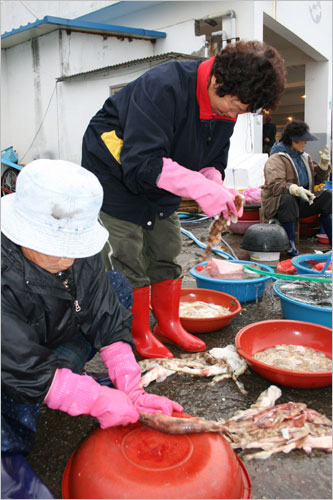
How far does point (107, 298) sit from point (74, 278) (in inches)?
7.5

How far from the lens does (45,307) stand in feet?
5.11

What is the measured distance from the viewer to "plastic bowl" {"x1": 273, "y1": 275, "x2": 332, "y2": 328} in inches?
104

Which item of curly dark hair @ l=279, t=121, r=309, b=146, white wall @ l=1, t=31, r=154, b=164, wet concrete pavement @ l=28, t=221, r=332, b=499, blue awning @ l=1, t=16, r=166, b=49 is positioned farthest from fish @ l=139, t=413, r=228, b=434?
blue awning @ l=1, t=16, r=166, b=49

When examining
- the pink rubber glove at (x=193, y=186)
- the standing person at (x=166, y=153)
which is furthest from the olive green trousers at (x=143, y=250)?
the pink rubber glove at (x=193, y=186)

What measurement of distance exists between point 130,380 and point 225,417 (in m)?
0.55

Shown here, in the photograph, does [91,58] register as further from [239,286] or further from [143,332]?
[143,332]

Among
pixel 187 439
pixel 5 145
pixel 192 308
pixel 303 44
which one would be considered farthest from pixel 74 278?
pixel 5 145

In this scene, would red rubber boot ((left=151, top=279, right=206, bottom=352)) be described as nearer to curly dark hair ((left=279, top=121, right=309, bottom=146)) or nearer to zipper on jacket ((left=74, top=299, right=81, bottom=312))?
zipper on jacket ((left=74, top=299, right=81, bottom=312))

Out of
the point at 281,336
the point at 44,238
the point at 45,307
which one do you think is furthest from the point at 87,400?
→ the point at 281,336

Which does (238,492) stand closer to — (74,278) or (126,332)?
(126,332)

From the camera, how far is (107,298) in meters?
1.77

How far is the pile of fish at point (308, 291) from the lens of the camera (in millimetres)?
2822

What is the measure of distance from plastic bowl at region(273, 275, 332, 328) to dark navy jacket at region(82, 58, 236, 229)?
3.47 ft

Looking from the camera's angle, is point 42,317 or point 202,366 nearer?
point 42,317
